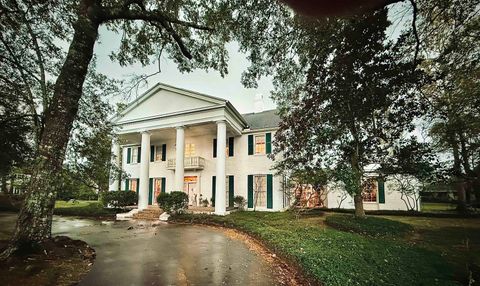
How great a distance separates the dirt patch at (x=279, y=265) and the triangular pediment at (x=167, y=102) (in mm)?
8042

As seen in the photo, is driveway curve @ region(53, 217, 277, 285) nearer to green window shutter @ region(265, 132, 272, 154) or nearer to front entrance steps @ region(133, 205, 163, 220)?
front entrance steps @ region(133, 205, 163, 220)

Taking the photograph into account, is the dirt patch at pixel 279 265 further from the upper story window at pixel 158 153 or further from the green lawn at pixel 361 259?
the upper story window at pixel 158 153

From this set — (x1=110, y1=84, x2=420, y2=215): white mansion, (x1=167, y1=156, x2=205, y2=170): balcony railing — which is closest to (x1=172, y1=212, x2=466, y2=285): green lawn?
(x1=110, y1=84, x2=420, y2=215): white mansion

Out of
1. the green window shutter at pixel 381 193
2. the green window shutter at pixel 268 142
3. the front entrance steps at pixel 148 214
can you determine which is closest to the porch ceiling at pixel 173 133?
the green window shutter at pixel 268 142

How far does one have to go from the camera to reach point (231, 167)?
1591 centimetres

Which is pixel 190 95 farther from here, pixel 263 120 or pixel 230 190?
pixel 230 190

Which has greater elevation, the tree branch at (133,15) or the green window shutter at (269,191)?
the tree branch at (133,15)

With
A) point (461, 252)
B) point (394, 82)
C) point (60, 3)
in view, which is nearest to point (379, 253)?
point (461, 252)

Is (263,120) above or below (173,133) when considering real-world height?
above

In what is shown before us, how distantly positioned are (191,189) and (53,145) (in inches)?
496

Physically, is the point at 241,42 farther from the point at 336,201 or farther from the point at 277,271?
the point at 336,201

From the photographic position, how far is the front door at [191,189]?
16281 millimetres

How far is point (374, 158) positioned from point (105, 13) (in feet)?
27.9

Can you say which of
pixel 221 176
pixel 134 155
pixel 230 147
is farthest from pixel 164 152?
pixel 221 176
